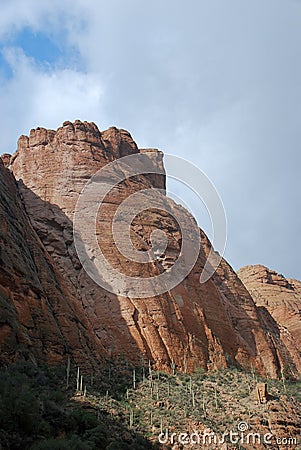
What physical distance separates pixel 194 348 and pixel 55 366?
55.2ft

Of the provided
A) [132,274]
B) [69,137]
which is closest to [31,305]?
[132,274]

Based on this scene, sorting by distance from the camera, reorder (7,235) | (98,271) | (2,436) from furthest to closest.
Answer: (98,271) < (7,235) < (2,436)

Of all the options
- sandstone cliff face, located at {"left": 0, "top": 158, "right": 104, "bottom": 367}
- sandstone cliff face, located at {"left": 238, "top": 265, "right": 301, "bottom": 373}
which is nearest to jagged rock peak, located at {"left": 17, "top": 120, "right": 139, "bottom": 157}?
sandstone cliff face, located at {"left": 0, "top": 158, "right": 104, "bottom": 367}

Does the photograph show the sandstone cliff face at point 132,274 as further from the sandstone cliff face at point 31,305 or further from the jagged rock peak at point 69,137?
the sandstone cliff face at point 31,305

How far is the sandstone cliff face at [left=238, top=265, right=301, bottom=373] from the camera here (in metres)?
67.6

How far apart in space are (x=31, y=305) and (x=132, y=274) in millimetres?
13957

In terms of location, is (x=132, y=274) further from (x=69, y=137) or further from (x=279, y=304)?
(x=279, y=304)

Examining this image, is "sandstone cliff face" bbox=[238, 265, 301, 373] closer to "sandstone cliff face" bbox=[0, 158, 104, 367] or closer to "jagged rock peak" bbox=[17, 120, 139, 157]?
"jagged rock peak" bbox=[17, 120, 139, 157]

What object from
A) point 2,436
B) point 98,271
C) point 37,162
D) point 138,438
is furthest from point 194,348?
point 2,436

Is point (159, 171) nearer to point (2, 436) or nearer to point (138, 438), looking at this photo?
point (138, 438)

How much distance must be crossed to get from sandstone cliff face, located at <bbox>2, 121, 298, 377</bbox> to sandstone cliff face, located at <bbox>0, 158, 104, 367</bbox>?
2.96ft

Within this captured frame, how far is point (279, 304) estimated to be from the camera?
8381 centimetres

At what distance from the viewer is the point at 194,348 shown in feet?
144

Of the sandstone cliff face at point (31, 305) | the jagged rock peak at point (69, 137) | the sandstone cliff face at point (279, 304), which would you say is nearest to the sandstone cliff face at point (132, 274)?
the jagged rock peak at point (69, 137)
